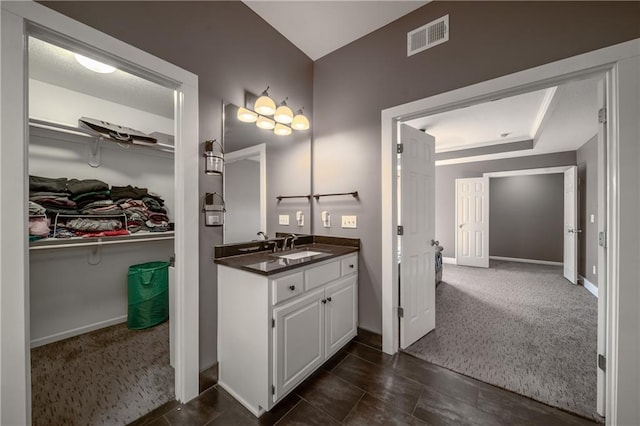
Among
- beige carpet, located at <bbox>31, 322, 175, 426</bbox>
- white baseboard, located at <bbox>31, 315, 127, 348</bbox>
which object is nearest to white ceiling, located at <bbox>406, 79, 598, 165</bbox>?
beige carpet, located at <bbox>31, 322, 175, 426</bbox>

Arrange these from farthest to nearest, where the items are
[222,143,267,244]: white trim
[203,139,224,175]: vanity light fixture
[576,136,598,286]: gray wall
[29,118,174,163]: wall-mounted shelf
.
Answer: [576,136,598,286]: gray wall → [222,143,267,244]: white trim → [29,118,174,163]: wall-mounted shelf → [203,139,224,175]: vanity light fixture

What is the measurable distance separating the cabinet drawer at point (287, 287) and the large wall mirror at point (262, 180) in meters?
0.63


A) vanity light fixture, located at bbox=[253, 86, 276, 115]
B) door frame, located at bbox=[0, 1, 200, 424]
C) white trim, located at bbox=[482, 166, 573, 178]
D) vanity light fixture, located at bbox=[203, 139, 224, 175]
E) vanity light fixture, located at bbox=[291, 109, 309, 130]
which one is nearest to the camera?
door frame, located at bbox=[0, 1, 200, 424]

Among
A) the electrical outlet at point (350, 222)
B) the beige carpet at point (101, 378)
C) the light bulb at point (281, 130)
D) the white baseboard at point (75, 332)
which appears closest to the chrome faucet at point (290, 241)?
the electrical outlet at point (350, 222)

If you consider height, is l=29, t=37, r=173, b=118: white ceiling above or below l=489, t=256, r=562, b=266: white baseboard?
above

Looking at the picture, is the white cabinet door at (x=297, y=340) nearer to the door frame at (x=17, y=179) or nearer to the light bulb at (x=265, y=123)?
the door frame at (x=17, y=179)

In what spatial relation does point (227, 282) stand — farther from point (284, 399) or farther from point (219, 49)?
point (219, 49)

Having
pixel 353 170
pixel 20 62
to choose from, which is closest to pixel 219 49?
pixel 20 62

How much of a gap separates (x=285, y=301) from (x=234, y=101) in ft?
5.09

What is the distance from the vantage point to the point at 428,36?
1922 millimetres

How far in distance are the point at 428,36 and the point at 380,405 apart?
2.73 m

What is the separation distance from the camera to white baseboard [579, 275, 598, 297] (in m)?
3.64

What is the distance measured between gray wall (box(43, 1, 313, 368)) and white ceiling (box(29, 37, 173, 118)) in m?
0.94

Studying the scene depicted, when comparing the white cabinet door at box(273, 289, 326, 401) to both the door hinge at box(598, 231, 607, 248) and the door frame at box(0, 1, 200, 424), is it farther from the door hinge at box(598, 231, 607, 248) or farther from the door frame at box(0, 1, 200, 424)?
the door hinge at box(598, 231, 607, 248)
